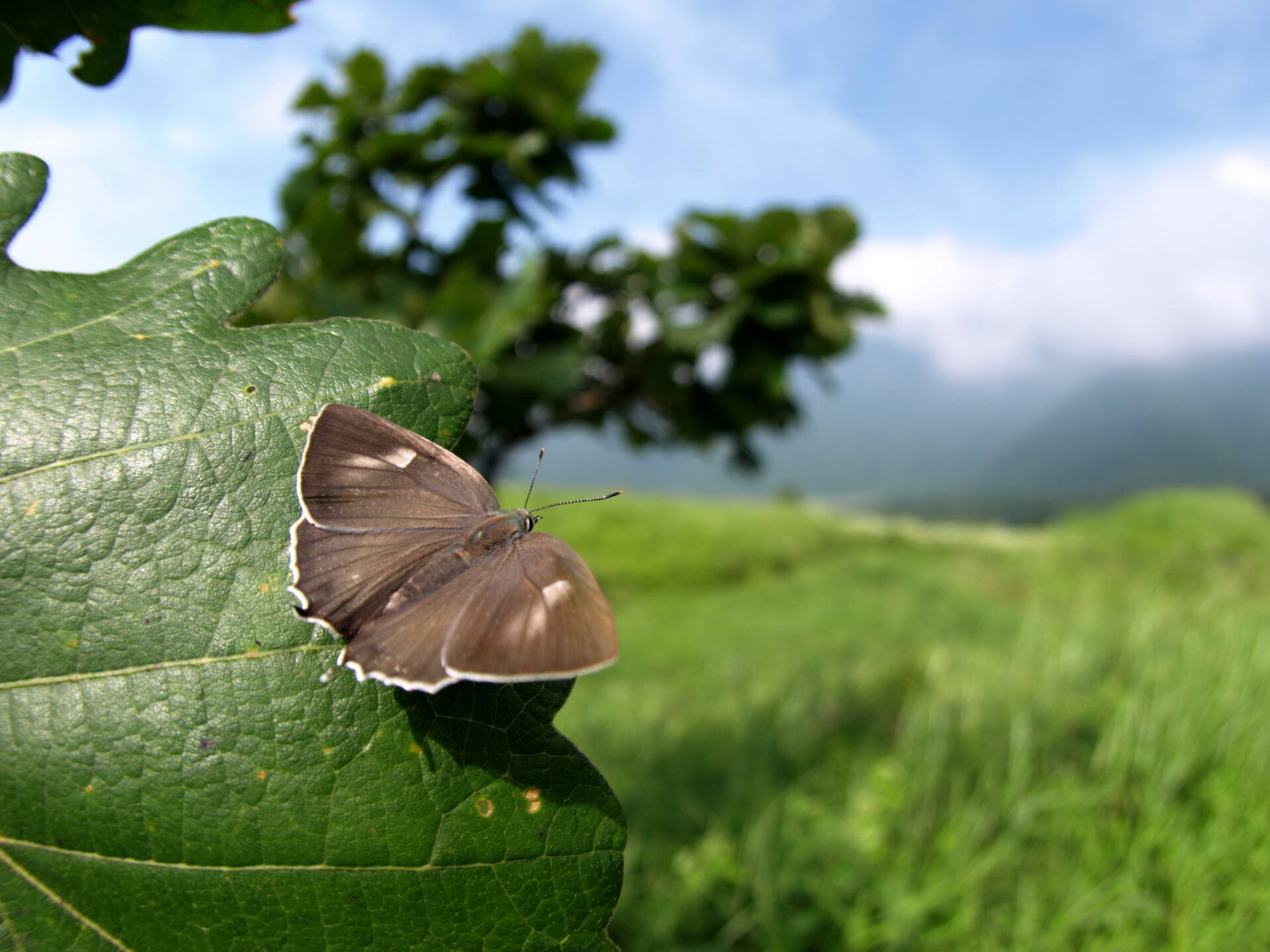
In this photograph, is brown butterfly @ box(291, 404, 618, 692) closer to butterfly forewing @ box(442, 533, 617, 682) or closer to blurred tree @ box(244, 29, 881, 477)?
butterfly forewing @ box(442, 533, 617, 682)

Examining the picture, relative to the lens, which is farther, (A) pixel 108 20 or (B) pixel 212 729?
(A) pixel 108 20

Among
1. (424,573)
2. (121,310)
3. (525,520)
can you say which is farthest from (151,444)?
(525,520)

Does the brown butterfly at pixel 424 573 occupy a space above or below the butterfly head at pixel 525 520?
below

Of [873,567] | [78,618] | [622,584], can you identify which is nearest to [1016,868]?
[78,618]

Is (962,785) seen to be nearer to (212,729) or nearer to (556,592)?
(556,592)

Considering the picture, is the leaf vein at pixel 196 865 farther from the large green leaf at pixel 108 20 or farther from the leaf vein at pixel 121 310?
the large green leaf at pixel 108 20

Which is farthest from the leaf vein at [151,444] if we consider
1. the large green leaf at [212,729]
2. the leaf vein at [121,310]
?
the leaf vein at [121,310]

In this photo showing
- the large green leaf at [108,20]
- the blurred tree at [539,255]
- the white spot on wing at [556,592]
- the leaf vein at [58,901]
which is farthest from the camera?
the blurred tree at [539,255]

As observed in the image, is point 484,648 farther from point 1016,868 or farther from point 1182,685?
point 1182,685
